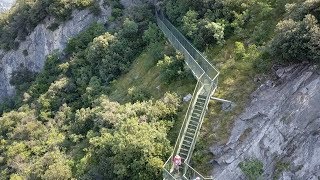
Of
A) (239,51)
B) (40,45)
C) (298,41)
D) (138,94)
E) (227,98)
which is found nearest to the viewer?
(298,41)

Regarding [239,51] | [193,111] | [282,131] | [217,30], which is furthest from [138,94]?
[282,131]

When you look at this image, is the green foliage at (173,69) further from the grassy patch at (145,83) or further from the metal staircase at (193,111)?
the metal staircase at (193,111)

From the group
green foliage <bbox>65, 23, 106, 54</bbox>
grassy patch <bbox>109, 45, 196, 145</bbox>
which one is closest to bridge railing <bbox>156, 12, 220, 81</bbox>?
grassy patch <bbox>109, 45, 196, 145</bbox>

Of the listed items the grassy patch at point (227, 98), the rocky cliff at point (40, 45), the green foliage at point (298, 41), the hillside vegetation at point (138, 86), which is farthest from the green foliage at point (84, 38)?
the green foliage at point (298, 41)

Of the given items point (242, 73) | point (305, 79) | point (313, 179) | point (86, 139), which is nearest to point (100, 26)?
point (86, 139)

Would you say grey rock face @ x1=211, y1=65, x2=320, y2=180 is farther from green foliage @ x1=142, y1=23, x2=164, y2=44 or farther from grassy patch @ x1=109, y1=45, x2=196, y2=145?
green foliage @ x1=142, y1=23, x2=164, y2=44

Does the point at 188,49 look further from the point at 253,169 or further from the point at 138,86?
the point at 253,169
